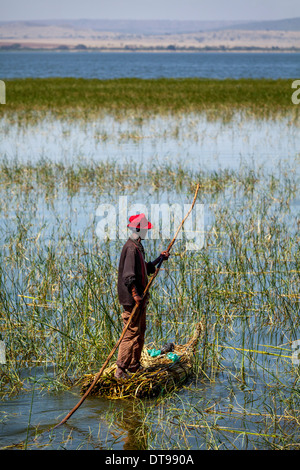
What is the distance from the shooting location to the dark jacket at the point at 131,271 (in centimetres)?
626

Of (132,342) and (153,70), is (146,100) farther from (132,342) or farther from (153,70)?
(153,70)

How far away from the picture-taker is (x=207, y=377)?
6.80 m

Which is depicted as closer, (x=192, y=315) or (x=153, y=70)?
(x=192, y=315)

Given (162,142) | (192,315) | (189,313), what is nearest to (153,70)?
(162,142)

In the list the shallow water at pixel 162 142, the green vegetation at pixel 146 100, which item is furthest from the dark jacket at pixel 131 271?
the green vegetation at pixel 146 100

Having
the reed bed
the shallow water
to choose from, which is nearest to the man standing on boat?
the reed bed

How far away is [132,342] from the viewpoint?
643cm

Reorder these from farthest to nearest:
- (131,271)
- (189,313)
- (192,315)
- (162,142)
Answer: (162,142) < (189,313) < (192,315) < (131,271)

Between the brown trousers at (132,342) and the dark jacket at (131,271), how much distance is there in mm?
131

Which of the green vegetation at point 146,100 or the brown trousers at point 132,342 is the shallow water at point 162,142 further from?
the brown trousers at point 132,342

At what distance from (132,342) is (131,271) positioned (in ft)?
2.24

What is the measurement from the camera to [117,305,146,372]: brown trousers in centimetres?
641

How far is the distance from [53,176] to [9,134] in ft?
24.8

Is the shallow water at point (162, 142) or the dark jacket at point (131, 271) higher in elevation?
the shallow water at point (162, 142)
